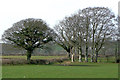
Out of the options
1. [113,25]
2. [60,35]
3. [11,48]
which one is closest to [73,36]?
[60,35]

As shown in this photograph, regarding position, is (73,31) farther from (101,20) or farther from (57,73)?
(57,73)

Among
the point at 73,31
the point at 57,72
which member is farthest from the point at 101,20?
the point at 57,72

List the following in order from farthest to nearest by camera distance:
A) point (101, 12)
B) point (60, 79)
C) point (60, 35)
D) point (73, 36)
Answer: point (60, 35)
point (73, 36)
point (101, 12)
point (60, 79)

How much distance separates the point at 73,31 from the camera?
69125 millimetres

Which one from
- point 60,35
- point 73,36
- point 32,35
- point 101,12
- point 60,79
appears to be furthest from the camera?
point 60,35

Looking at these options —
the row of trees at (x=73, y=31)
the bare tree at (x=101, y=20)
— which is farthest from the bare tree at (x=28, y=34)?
the bare tree at (x=101, y=20)

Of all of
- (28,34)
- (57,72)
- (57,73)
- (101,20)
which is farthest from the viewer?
(101,20)

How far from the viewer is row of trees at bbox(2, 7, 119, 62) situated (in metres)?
→ 55.1

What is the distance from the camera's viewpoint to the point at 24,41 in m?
55.0

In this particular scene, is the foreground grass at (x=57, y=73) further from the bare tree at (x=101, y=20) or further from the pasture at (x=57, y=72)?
the bare tree at (x=101, y=20)

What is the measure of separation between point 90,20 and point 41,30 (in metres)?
18.9

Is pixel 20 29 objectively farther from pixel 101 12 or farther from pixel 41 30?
pixel 101 12

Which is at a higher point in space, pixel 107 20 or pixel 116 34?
pixel 107 20

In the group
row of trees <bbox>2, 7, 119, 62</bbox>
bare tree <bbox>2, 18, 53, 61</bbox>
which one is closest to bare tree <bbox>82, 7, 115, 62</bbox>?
row of trees <bbox>2, 7, 119, 62</bbox>
